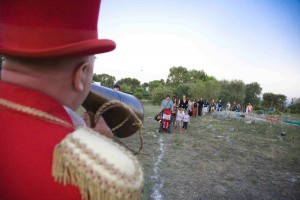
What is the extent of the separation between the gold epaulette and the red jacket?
0.03 m

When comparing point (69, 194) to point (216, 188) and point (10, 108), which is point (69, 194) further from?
point (216, 188)

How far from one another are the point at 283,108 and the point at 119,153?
63.1 meters

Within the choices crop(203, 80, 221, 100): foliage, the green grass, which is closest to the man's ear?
the green grass

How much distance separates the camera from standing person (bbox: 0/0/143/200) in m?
0.74

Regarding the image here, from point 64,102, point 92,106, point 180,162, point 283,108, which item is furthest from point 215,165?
point 283,108

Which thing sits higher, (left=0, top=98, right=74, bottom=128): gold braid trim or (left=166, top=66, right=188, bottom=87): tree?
(left=166, top=66, right=188, bottom=87): tree

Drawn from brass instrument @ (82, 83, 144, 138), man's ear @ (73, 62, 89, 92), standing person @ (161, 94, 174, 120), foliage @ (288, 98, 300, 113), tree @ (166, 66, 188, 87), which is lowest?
standing person @ (161, 94, 174, 120)

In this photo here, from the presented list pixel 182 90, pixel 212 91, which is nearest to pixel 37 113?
pixel 212 91

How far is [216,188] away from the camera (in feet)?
16.6

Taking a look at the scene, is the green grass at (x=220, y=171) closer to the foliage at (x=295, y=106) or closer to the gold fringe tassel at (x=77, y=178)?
the gold fringe tassel at (x=77, y=178)

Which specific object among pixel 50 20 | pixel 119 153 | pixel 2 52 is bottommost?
pixel 119 153

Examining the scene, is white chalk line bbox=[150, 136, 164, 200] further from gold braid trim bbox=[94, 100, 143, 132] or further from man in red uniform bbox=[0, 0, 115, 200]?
man in red uniform bbox=[0, 0, 115, 200]

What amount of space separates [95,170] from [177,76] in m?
89.0

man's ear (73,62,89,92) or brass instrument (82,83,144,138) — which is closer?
man's ear (73,62,89,92)
